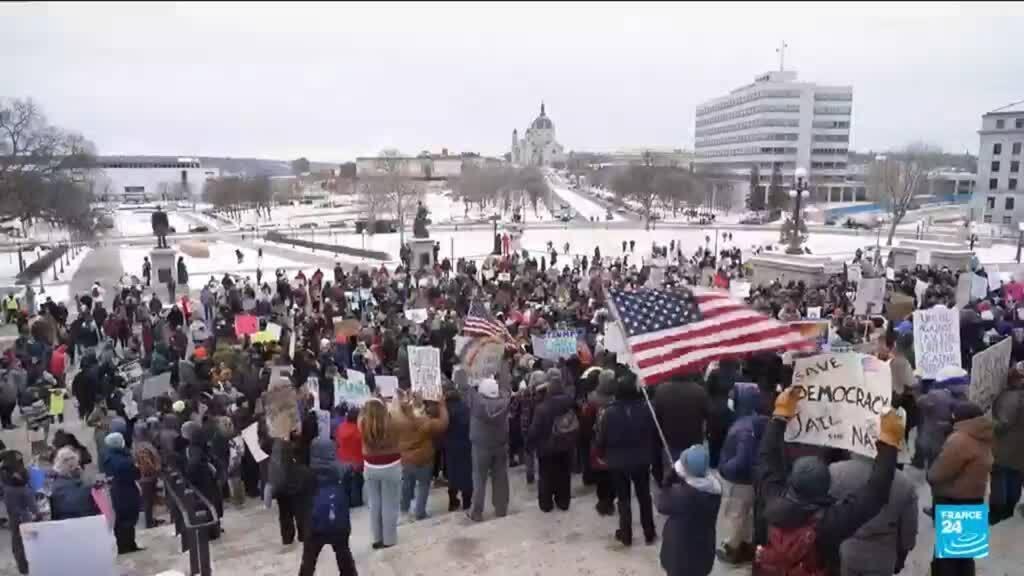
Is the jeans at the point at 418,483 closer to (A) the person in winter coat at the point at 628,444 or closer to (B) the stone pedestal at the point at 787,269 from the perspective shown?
(A) the person in winter coat at the point at 628,444

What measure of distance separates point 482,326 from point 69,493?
595 cm

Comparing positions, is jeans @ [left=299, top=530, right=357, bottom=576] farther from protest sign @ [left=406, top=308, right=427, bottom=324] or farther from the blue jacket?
protest sign @ [left=406, top=308, right=427, bottom=324]

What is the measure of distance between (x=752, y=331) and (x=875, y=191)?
83.1 m

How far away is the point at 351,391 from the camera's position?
28.9ft

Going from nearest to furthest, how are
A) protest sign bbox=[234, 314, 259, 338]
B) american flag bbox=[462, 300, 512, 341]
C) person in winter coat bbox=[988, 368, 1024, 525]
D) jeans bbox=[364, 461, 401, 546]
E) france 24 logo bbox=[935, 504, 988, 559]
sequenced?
france 24 logo bbox=[935, 504, 988, 559] → person in winter coat bbox=[988, 368, 1024, 525] → jeans bbox=[364, 461, 401, 546] → american flag bbox=[462, 300, 512, 341] → protest sign bbox=[234, 314, 259, 338]

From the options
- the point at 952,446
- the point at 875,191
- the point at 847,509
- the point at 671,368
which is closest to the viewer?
the point at 847,509

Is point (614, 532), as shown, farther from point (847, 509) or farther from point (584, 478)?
point (847, 509)

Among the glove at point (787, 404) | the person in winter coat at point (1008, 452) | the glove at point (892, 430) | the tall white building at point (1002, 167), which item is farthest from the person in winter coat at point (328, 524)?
the tall white building at point (1002, 167)

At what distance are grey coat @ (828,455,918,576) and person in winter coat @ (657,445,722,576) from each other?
0.76 m

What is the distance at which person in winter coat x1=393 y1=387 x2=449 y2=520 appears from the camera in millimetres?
7105

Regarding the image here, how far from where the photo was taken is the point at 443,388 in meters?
8.24

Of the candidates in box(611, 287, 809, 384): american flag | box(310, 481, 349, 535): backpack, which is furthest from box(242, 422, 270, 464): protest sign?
box(611, 287, 809, 384): american flag

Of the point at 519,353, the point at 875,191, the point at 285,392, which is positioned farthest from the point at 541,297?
the point at 875,191

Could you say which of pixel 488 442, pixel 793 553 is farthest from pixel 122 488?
pixel 793 553
